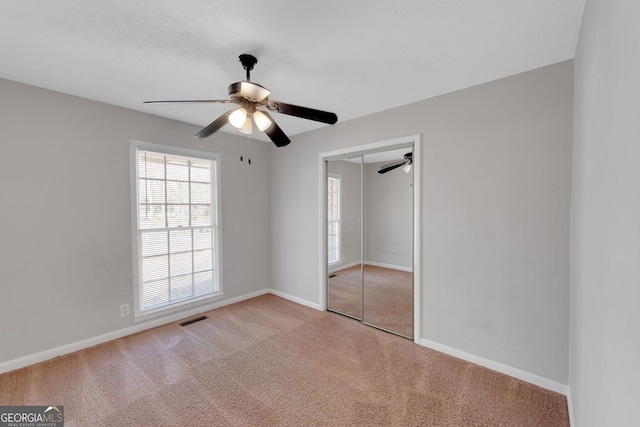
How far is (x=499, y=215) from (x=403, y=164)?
110cm

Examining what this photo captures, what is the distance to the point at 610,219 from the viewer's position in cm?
91

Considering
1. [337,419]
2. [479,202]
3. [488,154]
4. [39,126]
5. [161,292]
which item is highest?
[39,126]

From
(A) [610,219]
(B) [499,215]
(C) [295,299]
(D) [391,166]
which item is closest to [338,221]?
(D) [391,166]

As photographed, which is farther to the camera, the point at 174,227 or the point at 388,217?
the point at 174,227

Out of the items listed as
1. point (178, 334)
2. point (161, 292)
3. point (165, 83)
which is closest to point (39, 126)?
point (165, 83)

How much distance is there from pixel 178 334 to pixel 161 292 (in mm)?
600

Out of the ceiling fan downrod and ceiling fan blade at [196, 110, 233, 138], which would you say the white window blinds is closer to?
ceiling fan blade at [196, 110, 233, 138]

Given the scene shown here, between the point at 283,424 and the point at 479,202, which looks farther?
the point at 479,202

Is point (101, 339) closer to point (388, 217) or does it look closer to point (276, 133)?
point (276, 133)

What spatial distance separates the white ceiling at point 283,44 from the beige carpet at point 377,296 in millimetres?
2089

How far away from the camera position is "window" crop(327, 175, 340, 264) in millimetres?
3721

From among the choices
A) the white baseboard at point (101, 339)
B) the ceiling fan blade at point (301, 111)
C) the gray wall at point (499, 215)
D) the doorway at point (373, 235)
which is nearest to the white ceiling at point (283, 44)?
the gray wall at point (499, 215)

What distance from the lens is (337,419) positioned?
1.85 meters

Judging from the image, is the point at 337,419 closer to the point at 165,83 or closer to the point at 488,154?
the point at 488,154
